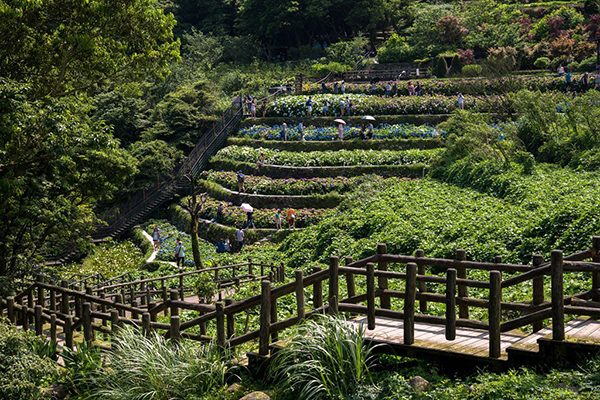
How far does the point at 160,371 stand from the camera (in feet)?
33.6

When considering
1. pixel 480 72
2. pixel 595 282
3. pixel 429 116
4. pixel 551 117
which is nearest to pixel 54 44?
pixel 595 282

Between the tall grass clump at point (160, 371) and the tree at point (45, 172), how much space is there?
22.7 ft

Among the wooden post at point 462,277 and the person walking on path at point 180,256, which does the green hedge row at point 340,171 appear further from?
the wooden post at point 462,277

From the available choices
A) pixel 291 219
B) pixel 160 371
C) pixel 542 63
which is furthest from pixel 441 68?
pixel 160 371

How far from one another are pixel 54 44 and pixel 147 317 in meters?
9.82

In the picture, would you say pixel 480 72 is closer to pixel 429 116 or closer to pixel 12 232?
pixel 429 116

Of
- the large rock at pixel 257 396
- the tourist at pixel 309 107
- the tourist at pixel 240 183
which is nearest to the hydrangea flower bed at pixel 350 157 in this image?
the tourist at pixel 240 183

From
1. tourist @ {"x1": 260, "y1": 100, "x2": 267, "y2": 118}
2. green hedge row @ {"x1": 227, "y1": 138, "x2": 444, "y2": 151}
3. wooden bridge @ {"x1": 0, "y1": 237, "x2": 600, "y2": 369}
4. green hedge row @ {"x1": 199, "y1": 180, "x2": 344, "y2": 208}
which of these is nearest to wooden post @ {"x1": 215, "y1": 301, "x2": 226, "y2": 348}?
wooden bridge @ {"x1": 0, "y1": 237, "x2": 600, "y2": 369}

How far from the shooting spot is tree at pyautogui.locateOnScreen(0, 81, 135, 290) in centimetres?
1597

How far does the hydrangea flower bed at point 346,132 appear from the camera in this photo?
40719 mm

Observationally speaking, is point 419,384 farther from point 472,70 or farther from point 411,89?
point 472,70

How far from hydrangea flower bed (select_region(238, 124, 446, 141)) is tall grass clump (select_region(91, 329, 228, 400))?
1231 inches

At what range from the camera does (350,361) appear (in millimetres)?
9344

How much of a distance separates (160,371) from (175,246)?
987 inches
